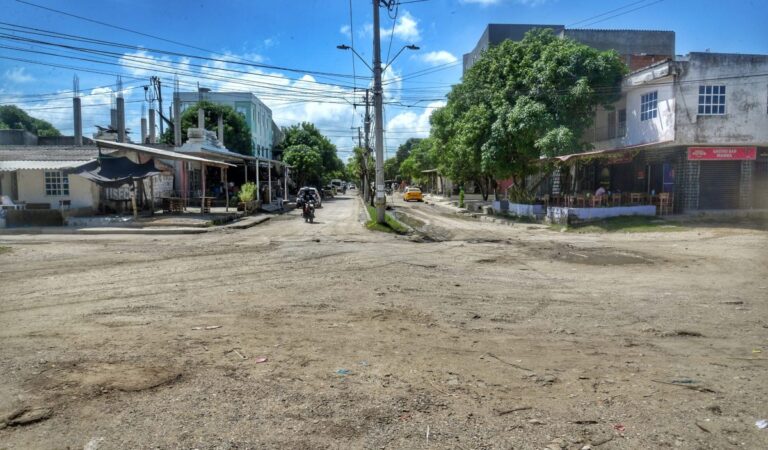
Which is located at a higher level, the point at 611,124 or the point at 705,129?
the point at 611,124

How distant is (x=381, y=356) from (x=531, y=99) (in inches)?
910

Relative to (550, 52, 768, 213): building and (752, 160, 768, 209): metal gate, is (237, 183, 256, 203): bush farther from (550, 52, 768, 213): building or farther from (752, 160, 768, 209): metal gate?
(752, 160, 768, 209): metal gate

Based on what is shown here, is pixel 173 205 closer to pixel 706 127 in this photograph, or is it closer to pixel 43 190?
pixel 43 190

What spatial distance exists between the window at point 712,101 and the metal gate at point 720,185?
2.46 metres

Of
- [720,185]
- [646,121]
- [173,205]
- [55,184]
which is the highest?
[646,121]

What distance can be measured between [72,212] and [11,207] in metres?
2.69

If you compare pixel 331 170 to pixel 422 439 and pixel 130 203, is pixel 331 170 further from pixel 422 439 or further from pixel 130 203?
pixel 422 439

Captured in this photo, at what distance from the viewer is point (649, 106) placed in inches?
977

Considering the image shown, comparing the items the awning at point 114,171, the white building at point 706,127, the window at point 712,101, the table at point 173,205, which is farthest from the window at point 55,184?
the window at point 712,101

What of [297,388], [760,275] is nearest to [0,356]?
[297,388]

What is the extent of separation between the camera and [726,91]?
75.5ft

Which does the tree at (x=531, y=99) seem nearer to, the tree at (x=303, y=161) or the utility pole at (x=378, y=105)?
the utility pole at (x=378, y=105)

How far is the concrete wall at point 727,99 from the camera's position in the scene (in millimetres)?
22766

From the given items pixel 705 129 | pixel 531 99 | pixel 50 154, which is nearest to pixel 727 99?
pixel 705 129
